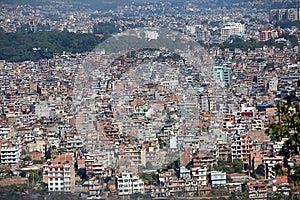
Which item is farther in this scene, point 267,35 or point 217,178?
point 267,35

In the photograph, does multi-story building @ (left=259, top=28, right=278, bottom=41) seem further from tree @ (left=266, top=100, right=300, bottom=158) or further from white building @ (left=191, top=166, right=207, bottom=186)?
tree @ (left=266, top=100, right=300, bottom=158)

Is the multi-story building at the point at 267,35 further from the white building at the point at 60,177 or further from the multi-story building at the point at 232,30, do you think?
the white building at the point at 60,177

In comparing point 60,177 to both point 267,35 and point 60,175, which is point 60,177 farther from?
point 267,35

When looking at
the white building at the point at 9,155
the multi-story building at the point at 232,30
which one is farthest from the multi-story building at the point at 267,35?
the white building at the point at 9,155

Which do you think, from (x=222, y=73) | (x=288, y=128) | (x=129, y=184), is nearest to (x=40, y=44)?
(x=222, y=73)

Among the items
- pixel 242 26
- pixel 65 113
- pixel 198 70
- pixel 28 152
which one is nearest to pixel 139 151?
pixel 28 152

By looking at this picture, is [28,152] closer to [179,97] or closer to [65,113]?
[65,113]
